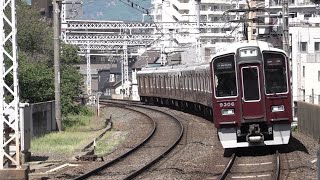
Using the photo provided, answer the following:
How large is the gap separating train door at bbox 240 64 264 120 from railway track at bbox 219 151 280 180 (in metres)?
1.08

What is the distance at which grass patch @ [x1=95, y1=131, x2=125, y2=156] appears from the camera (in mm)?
21688

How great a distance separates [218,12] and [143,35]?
25694 mm

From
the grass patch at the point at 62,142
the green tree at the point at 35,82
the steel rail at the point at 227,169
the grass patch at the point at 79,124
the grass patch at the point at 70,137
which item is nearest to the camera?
the steel rail at the point at 227,169

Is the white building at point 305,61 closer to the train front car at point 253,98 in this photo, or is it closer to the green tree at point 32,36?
the green tree at point 32,36

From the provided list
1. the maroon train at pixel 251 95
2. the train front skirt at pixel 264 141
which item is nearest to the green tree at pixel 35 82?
the maroon train at pixel 251 95

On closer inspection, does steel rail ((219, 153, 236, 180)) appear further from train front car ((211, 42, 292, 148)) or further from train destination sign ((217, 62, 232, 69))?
train destination sign ((217, 62, 232, 69))

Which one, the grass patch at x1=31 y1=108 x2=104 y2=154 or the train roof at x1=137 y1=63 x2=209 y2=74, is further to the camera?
the train roof at x1=137 y1=63 x2=209 y2=74

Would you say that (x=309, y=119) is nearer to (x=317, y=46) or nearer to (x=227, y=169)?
(x=227, y=169)

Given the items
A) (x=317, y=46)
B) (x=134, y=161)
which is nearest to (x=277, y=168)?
(x=134, y=161)

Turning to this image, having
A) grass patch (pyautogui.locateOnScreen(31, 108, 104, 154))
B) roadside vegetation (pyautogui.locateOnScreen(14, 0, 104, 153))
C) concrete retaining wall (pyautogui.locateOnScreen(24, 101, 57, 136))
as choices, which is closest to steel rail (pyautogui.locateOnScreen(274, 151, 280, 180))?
grass patch (pyautogui.locateOnScreen(31, 108, 104, 154))

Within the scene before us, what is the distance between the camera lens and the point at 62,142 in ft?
79.5

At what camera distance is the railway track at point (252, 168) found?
14859 millimetres

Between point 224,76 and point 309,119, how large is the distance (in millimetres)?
6423

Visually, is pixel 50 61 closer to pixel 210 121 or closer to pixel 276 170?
pixel 210 121
